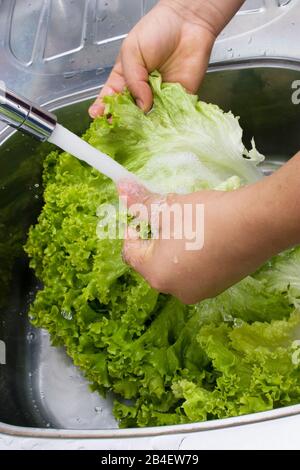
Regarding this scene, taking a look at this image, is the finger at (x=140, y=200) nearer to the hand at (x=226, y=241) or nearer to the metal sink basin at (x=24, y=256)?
the hand at (x=226, y=241)

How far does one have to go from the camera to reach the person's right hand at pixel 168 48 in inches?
50.6

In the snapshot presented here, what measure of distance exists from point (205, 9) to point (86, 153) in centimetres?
54

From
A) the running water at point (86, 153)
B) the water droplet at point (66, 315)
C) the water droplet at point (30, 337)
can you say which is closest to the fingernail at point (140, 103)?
the running water at point (86, 153)

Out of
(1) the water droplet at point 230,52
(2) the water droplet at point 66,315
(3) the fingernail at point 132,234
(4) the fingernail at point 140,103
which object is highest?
(1) the water droplet at point 230,52

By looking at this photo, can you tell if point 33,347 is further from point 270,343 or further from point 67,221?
point 270,343

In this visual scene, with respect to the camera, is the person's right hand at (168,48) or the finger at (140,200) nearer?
the finger at (140,200)

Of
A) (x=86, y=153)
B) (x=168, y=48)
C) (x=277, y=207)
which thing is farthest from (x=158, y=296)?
(x=168, y=48)

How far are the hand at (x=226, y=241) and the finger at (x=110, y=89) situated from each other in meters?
0.37

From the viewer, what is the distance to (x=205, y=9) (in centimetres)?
136

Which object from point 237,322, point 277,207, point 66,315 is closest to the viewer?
point 277,207

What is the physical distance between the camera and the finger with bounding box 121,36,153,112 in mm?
1271

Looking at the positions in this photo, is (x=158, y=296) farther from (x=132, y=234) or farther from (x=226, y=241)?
(x=226, y=241)

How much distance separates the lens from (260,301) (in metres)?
1.19
